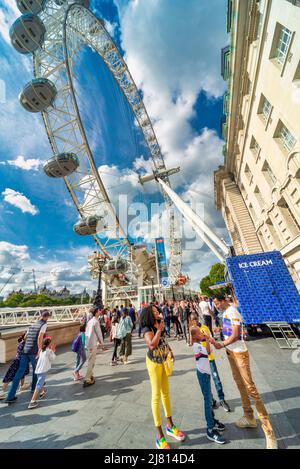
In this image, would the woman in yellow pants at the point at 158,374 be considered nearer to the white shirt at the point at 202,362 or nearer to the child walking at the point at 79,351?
the white shirt at the point at 202,362

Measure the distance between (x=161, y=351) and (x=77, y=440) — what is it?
70.8 inches

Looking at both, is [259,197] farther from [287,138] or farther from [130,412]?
[130,412]

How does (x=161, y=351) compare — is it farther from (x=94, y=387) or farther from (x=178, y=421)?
(x=94, y=387)

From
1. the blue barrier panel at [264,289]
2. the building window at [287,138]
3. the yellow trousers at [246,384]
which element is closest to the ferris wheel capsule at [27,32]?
the building window at [287,138]

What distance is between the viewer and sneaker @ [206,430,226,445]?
8.13 ft

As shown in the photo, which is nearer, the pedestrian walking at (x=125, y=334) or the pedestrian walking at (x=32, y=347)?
the pedestrian walking at (x=32, y=347)

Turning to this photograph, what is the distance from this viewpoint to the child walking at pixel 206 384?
2582mm

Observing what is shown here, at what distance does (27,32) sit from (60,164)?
9323mm

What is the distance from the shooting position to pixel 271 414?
121 inches

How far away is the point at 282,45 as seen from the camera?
9125 millimetres

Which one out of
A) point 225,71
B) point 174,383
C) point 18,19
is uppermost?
point 18,19

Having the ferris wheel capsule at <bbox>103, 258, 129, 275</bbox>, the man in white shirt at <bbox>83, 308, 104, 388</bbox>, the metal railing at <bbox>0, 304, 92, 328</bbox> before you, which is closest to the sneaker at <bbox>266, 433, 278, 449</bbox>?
the man in white shirt at <bbox>83, 308, 104, 388</bbox>

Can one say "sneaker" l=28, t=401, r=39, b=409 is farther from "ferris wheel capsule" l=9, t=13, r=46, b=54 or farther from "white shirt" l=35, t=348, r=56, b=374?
"ferris wheel capsule" l=9, t=13, r=46, b=54

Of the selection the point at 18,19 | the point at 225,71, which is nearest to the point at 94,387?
the point at 225,71
